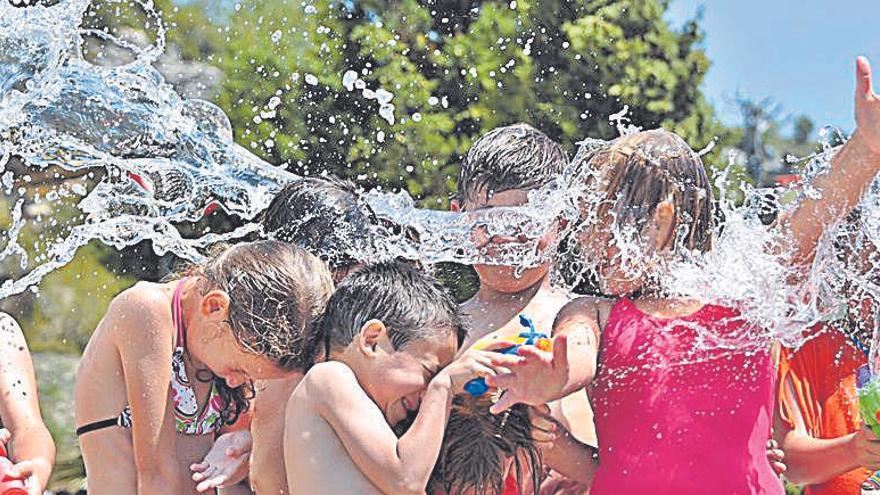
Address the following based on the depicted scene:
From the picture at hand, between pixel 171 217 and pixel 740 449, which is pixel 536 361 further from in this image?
pixel 171 217

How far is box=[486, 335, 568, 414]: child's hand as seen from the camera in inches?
107

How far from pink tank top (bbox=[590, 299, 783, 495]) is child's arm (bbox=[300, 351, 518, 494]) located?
41 centimetres

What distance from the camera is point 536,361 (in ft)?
8.95

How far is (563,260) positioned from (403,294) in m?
0.71

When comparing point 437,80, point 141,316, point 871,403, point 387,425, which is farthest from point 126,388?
point 437,80

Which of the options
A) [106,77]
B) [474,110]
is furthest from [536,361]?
[474,110]

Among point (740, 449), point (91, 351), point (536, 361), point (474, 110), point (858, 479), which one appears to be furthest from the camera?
point (474, 110)

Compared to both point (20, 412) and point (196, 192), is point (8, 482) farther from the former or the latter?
point (196, 192)

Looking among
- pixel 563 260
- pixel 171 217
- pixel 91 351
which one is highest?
pixel 563 260

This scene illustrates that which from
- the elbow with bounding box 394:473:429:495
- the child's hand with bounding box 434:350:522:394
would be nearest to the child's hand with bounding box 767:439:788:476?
the child's hand with bounding box 434:350:522:394

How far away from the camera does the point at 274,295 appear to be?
119 inches

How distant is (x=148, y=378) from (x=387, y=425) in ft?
2.48

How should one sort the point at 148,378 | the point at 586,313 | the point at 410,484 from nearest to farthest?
the point at 410,484 < the point at 586,313 < the point at 148,378

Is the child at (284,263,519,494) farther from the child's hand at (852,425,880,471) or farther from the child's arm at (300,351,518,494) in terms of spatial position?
the child's hand at (852,425,880,471)
